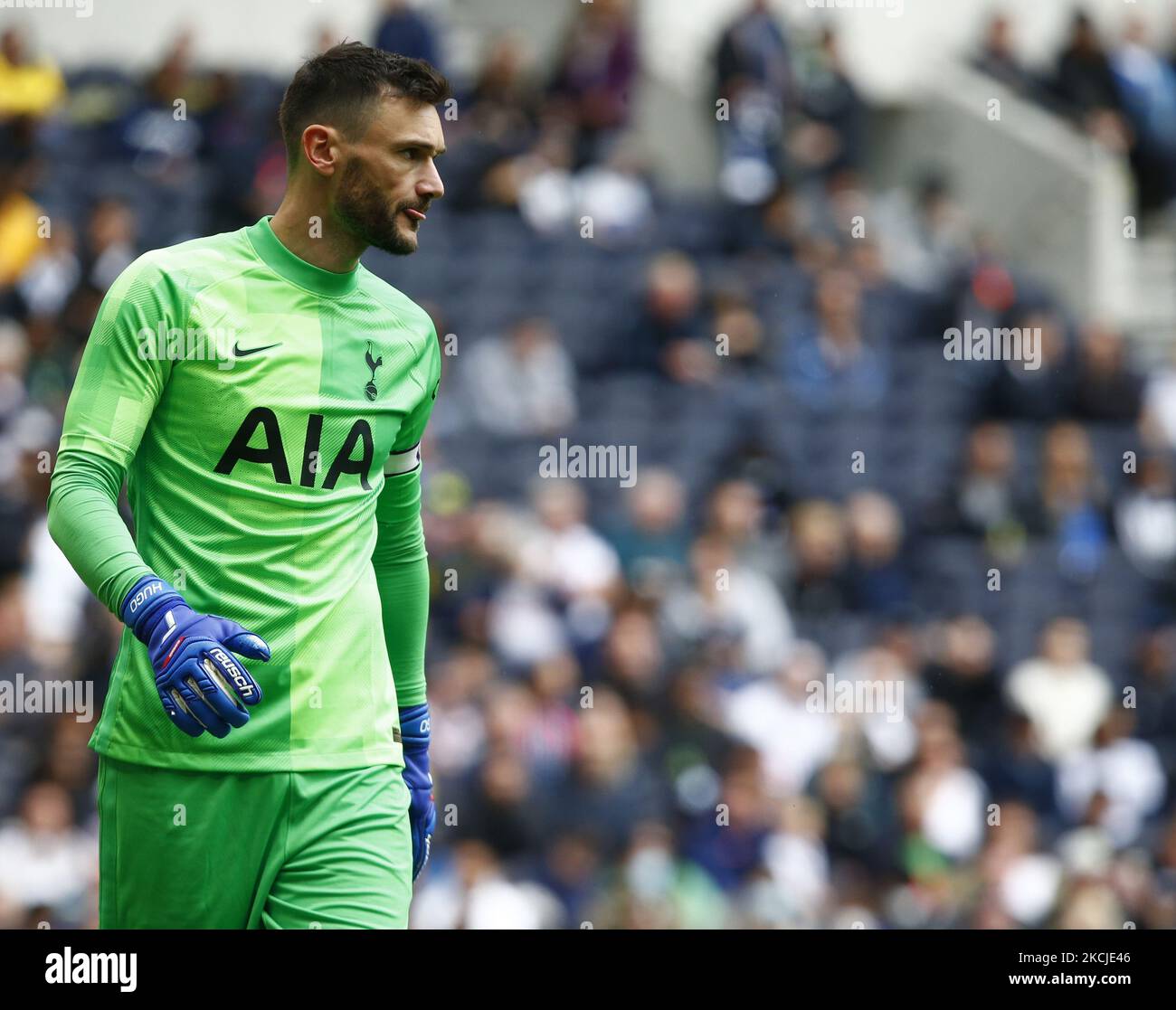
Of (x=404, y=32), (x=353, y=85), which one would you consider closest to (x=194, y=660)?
(x=353, y=85)

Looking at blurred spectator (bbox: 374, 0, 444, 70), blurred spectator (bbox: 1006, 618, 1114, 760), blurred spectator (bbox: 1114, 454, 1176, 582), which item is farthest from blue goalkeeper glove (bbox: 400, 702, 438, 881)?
blurred spectator (bbox: 374, 0, 444, 70)

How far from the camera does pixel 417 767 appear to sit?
4.02m

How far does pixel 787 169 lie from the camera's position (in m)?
12.6

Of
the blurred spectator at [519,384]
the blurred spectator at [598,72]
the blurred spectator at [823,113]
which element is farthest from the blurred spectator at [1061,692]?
the blurred spectator at [598,72]

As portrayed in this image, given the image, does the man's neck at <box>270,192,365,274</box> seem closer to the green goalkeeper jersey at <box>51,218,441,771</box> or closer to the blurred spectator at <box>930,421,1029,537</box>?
the green goalkeeper jersey at <box>51,218,441,771</box>

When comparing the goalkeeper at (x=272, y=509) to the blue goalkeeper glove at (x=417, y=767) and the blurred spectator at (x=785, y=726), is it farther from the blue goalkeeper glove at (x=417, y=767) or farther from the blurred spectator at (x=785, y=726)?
the blurred spectator at (x=785, y=726)

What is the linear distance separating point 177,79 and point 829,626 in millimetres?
4365

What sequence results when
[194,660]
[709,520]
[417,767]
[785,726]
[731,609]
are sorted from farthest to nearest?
1. [709,520]
2. [731,609]
3. [785,726]
4. [417,767]
5. [194,660]

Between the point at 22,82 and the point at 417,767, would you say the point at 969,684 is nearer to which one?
the point at 22,82

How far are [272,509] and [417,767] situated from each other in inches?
27.3

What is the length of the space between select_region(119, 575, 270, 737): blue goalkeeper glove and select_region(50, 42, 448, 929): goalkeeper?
0.10 metres

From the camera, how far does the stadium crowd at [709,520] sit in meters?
8.57

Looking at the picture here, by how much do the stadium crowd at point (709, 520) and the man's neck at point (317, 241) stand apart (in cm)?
437

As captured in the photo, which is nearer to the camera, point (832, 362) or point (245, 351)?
point (245, 351)
